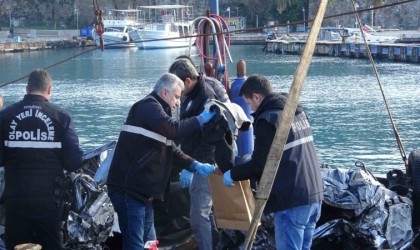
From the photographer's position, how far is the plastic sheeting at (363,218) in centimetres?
661

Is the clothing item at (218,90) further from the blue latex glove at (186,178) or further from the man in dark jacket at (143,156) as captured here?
the man in dark jacket at (143,156)

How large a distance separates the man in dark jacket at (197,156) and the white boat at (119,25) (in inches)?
2818

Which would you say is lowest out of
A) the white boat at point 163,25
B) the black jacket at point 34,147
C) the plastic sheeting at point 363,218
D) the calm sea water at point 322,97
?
the calm sea water at point 322,97

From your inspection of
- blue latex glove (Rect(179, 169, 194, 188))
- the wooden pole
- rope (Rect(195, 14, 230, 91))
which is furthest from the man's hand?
rope (Rect(195, 14, 230, 91))

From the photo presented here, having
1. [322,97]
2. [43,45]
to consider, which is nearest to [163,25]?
[43,45]

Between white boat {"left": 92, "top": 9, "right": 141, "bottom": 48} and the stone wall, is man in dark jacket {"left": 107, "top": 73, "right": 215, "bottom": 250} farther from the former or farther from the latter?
the stone wall

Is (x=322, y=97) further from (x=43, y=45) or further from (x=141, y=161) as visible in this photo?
(x=43, y=45)

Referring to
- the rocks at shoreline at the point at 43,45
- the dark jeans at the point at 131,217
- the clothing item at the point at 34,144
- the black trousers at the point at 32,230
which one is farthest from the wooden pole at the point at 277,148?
the rocks at shoreline at the point at 43,45

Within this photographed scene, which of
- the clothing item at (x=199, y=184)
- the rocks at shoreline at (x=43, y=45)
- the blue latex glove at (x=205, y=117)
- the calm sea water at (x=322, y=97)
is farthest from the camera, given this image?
the rocks at shoreline at (x=43, y=45)

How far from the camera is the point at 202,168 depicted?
19.3 ft

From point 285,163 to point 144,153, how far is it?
107 centimetres

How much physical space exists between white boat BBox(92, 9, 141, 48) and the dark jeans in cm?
7251

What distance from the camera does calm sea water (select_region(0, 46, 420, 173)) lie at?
2031 centimetres

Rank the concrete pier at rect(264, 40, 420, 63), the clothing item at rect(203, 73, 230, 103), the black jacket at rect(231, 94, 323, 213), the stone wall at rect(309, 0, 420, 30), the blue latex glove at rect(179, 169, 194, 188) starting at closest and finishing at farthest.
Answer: the black jacket at rect(231, 94, 323, 213) → the blue latex glove at rect(179, 169, 194, 188) → the clothing item at rect(203, 73, 230, 103) → the concrete pier at rect(264, 40, 420, 63) → the stone wall at rect(309, 0, 420, 30)
